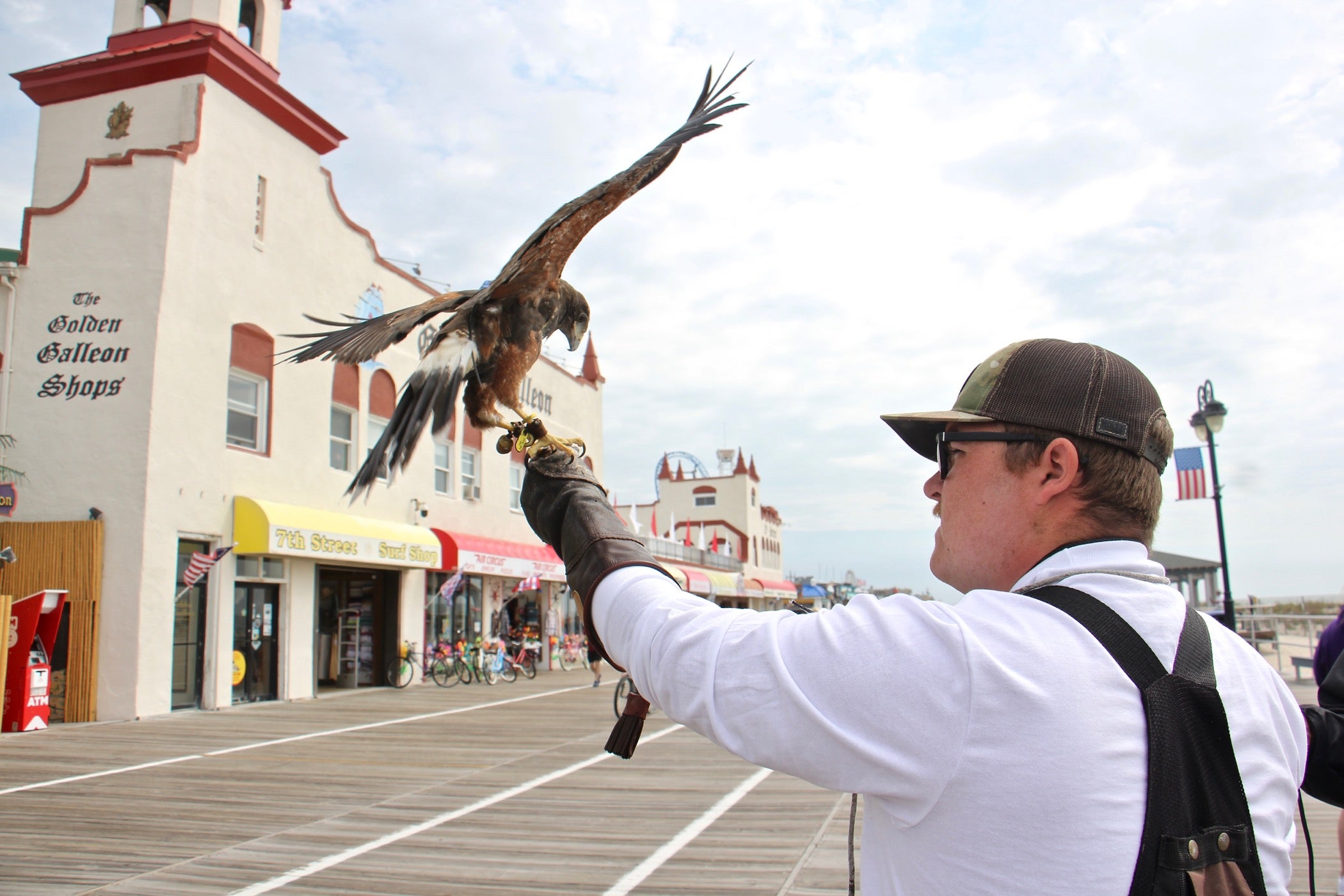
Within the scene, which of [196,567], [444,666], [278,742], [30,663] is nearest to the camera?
[278,742]

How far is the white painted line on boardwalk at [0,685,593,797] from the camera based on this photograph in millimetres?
8266

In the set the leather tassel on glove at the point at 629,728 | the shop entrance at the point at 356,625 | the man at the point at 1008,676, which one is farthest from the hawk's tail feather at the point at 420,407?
the shop entrance at the point at 356,625

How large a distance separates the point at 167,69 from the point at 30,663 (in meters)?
9.62

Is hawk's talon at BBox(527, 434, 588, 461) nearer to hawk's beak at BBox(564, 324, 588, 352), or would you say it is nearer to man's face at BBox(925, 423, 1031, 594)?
man's face at BBox(925, 423, 1031, 594)

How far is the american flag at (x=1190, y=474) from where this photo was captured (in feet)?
43.9

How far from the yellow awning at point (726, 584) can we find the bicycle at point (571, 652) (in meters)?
4.24

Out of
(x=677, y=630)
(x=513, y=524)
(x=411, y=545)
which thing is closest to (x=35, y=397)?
(x=411, y=545)

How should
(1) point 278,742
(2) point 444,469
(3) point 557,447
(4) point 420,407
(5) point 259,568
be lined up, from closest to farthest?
(3) point 557,447 < (4) point 420,407 < (1) point 278,742 < (5) point 259,568 < (2) point 444,469

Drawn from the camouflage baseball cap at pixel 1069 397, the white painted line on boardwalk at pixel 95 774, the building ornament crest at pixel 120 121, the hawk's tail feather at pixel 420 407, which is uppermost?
the building ornament crest at pixel 120 121

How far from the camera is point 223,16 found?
15.6 m

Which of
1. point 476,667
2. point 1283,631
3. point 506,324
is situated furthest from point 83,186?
point 1283,631

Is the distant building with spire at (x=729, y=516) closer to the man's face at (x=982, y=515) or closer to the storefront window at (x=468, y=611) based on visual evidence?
the storefront window at (x=468, y=611)

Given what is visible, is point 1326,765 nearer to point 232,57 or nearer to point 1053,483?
point 1053,483

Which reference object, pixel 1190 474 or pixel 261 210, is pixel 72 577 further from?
pixel 1190 474
